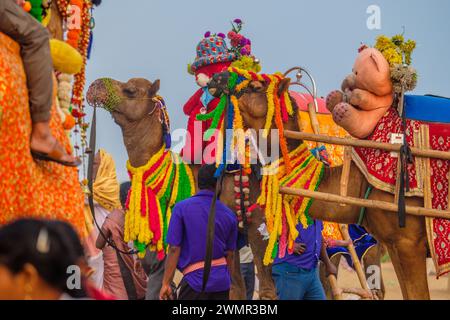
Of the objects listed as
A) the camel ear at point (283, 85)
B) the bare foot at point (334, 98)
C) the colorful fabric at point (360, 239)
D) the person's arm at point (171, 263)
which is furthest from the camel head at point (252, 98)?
the colorful fabric at point (360, 239)

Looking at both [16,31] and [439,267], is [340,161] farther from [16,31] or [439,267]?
[16,31]

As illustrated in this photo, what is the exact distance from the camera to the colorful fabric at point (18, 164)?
3.55 m

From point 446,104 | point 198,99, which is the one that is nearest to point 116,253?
point 198,99

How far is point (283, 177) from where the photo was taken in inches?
271

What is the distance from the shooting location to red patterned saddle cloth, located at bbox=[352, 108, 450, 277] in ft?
20.2

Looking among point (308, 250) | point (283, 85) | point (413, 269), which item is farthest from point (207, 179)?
point (413, 269)

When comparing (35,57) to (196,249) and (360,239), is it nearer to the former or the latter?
(196,249)

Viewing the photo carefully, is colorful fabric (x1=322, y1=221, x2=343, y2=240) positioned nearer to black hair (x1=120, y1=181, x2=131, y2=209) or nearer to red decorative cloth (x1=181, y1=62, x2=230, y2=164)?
red decorative cloth (x1=181, y1=62, x2=230, y2=164)

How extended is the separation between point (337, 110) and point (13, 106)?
11.4ft

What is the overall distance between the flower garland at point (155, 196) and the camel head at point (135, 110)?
159 mm

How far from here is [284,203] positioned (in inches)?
267

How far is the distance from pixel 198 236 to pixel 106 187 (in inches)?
150

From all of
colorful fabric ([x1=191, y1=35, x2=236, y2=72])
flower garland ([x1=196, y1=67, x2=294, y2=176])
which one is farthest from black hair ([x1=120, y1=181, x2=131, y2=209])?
flower garland ([x1=196, y1=67, x2=294, y2=176])

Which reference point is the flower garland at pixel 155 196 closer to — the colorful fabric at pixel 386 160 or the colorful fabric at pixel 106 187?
the colorful fabric at pixel 106 187
